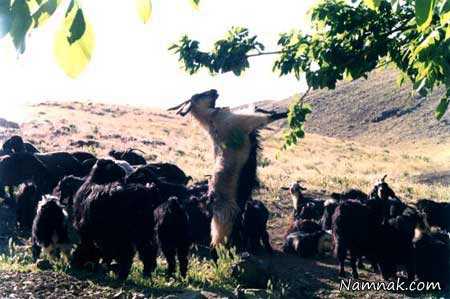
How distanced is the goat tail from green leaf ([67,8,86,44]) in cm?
865

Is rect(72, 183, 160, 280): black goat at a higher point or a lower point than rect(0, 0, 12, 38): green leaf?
lower

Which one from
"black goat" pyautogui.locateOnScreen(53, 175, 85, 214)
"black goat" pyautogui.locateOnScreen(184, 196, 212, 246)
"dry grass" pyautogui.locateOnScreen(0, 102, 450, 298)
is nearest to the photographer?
"black goat" pyautogui.locateOnScreen(53, 175, 85, 214)

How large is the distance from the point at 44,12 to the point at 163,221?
7.96 m

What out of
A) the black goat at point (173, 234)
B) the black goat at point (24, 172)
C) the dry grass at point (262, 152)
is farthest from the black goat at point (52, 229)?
the dry grass at point (262, 152)

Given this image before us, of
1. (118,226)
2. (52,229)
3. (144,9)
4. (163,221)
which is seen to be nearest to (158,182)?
(163,221)

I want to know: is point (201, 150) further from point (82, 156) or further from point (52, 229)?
point (52, 229)

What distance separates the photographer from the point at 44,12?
1.91 metres

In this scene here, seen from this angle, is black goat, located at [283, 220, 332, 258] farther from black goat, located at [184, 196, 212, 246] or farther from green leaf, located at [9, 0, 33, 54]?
green leaf, located at [9, 0, 33, 54]

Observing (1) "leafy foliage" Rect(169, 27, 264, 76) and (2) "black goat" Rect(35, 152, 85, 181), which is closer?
(1) "leafy foliage" Rect(169, 27, 264, 76)

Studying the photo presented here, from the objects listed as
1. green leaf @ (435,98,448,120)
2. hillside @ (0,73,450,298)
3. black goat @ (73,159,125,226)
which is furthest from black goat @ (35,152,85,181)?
green leaf @ (435,98,448,120)

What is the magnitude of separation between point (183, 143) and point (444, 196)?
2274cm

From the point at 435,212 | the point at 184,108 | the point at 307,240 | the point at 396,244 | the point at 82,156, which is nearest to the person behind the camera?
the point at 184,108

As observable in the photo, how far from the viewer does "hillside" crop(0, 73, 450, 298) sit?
11023 mm

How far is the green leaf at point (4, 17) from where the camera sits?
1758mm
